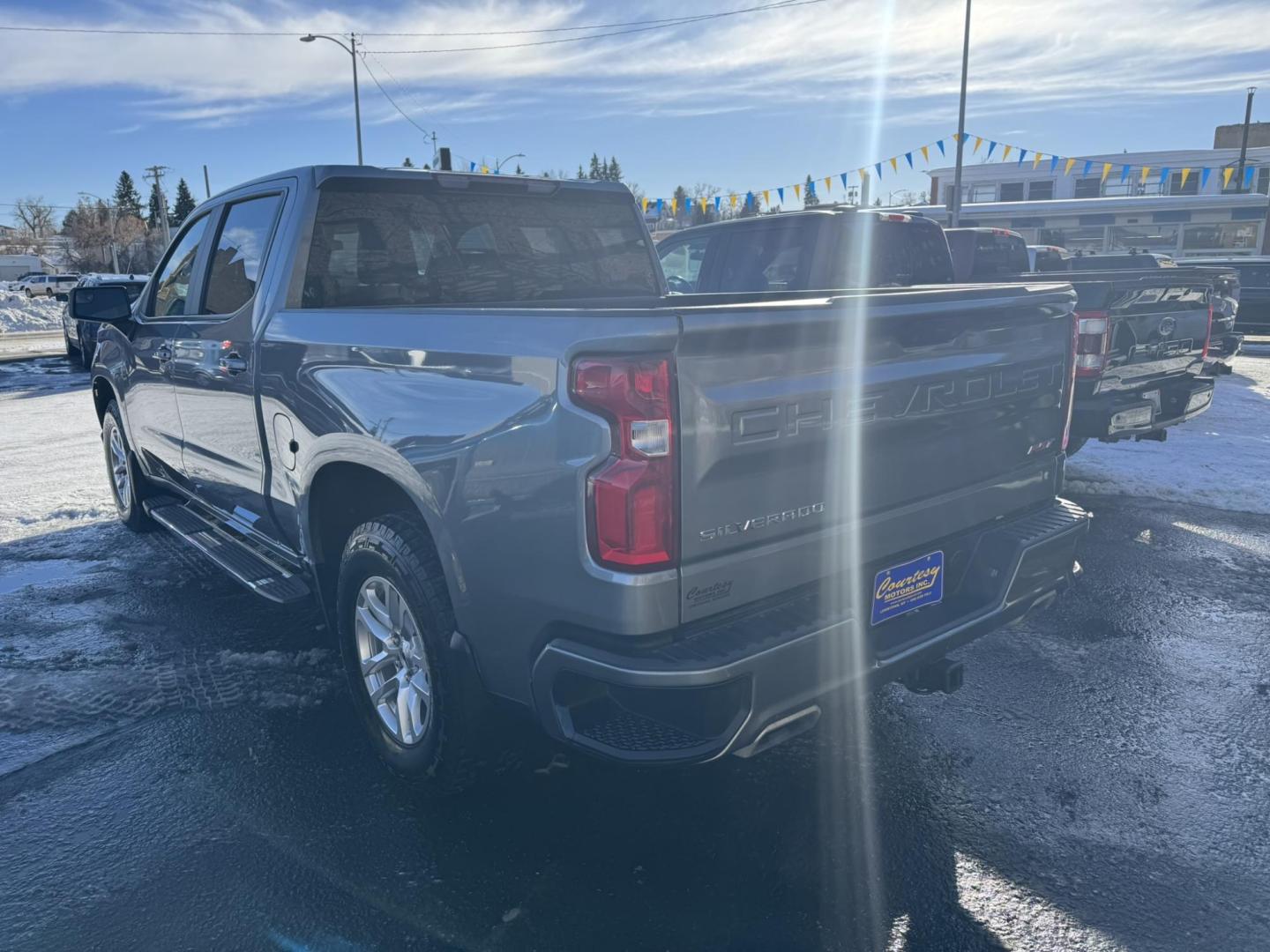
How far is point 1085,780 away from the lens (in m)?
3.27

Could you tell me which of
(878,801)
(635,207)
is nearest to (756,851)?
(878,801)

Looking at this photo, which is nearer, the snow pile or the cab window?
the cab window

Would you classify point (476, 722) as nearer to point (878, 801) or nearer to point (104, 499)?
point (878, 801)

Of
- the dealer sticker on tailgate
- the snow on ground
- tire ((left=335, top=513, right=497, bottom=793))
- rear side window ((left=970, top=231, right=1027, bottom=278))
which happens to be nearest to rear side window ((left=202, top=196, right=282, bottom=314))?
tire ((left=335, top=513, right=497, bottom=793))

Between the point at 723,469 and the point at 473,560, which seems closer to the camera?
the point at 723,469

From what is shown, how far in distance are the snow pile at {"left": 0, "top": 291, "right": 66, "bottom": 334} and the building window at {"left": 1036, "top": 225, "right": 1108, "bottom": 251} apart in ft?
125

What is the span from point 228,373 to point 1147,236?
46.0 meters

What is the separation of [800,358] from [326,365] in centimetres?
170

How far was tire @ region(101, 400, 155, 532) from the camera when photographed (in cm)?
612

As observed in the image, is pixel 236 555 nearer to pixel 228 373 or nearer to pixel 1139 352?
pixel 228 373

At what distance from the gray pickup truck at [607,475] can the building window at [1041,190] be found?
59.4 m

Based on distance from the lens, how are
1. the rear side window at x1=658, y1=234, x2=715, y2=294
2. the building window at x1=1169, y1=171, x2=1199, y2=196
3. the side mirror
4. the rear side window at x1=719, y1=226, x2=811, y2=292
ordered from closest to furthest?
1. the side mirror
2. the rear side window at x1=719, y1=226, x2=811, y2=292
3. the rear side window at x1=658, y1=234, x2=715, y2=294
4. the building window at x1=1169, y1=171, x2=1199, y2=196

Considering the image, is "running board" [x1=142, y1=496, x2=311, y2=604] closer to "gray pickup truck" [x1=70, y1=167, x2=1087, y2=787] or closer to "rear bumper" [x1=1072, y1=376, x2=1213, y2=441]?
"gray pickup truck" [x1=70, y1=167, x2=1087, y2=787]

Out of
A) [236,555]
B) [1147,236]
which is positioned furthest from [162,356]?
[1147,236]
